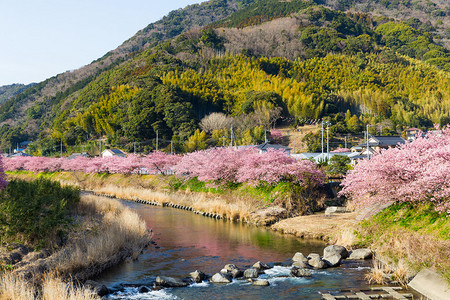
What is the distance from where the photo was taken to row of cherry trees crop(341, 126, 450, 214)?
1576 cm

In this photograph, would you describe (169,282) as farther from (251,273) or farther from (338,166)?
(338,166)

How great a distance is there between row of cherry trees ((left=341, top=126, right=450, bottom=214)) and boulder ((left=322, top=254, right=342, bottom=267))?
3.28 meters

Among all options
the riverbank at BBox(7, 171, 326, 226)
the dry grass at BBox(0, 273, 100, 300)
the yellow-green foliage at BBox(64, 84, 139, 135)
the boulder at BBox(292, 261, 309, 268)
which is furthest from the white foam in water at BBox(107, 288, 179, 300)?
the yellow-green foliage at BBox(64, 84, 139, 135)

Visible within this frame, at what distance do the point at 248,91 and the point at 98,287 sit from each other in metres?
104

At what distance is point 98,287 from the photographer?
47.8 ft

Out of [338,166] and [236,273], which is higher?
[338,166]

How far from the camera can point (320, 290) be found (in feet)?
48.1

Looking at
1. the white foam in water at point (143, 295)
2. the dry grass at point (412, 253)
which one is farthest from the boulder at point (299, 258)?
the white foam in water at point (143, 295)

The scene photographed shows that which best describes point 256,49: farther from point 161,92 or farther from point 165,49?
point 161,92

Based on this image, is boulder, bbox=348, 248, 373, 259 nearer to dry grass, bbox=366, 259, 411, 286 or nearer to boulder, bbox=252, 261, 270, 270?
dry grass, bbox=366, 259, 411, 286

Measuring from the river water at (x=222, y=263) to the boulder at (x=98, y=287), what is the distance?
33 cm

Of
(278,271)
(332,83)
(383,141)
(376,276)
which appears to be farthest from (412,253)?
(332,83)

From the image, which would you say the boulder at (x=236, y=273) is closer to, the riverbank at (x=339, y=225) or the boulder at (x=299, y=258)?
the boulder at (x=299, y=258)

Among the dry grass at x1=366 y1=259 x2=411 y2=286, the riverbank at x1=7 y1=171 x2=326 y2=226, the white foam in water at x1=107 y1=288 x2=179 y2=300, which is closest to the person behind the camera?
the white foam in water at x1=107 y1=288 x2=179 y2=300
